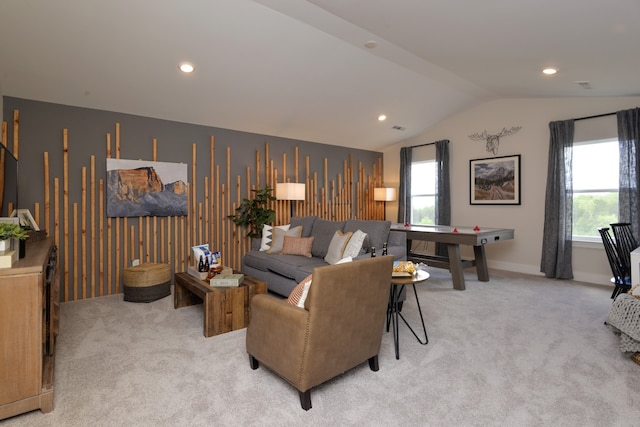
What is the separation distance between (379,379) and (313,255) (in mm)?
2261

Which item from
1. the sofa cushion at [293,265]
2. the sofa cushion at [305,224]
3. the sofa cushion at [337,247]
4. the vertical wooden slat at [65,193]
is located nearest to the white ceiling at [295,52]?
the vertical wooden slat at [65,193]

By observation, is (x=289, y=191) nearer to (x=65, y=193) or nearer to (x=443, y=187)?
(x=65, y=193)

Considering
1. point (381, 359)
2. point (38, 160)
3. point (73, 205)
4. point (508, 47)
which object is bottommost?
point (381, 359)

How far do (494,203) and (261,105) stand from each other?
13.8 ft

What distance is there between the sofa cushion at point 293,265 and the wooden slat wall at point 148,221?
1444mm

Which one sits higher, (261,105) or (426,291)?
(261,105)

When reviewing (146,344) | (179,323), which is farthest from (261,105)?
(146,344)

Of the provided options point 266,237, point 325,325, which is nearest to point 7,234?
point 325,325

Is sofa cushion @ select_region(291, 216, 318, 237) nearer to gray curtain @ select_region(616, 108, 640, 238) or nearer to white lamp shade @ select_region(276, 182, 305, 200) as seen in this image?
white lamp shade @ select_region(276, 182, 305, 200)

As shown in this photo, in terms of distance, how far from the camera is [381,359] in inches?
99.7

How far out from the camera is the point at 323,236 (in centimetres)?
437

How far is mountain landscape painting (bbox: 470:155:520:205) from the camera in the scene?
221 inches

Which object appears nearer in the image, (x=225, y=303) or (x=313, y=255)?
(x=225, y=303)

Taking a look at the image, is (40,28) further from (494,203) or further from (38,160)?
(494,203)
